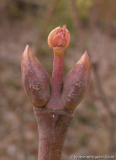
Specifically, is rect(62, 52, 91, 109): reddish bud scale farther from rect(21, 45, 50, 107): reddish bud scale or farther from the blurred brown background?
the blurred brown background

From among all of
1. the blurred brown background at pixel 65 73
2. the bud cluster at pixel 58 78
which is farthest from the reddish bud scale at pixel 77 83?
the blurred brown background at pixel 65 73

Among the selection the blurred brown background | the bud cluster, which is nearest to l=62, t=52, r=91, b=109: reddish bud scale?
the bud cluster

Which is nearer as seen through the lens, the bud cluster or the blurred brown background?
the bud cluster

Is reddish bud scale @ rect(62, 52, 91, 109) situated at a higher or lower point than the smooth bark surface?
higher

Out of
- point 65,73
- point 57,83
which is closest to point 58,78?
point 57,83

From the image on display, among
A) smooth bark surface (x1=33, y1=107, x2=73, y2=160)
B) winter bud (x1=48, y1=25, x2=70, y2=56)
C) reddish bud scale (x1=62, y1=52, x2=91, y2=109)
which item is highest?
winter bud (x1=48, y1=25, x2=70, y2=56)

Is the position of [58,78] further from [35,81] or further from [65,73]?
[65,73]

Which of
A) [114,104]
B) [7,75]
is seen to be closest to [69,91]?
[114,104]
